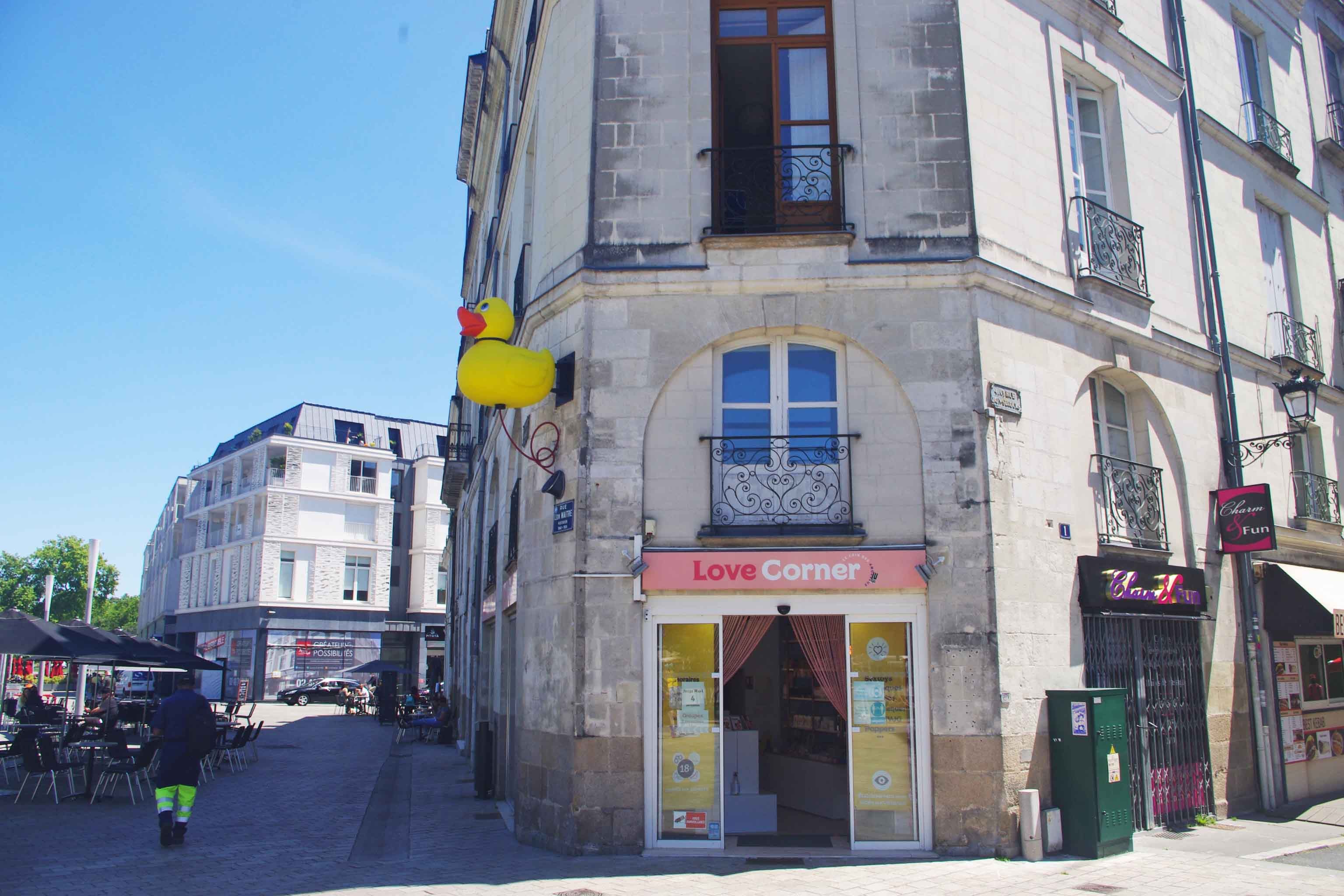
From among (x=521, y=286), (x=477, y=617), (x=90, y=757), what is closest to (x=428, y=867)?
(x=90, y=757)

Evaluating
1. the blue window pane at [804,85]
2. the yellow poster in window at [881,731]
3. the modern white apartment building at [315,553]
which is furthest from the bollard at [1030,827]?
the modern white apartment building at [315,553]

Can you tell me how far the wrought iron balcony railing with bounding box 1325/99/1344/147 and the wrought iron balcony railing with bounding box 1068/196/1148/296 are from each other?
27.5 feet

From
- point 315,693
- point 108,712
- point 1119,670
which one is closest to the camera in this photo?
point 1119,670

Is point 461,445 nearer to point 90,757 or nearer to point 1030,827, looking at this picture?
point 90,757

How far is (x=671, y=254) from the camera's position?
9812 millimetres

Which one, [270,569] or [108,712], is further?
[270,569]

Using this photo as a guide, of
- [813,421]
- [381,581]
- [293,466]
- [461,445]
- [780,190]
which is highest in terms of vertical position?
[293,466]

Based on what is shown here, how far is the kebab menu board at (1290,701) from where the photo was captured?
11.9 m

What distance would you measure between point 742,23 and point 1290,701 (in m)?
10.8

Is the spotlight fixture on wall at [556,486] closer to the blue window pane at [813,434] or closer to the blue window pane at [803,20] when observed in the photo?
the blue window pane at [813,434]

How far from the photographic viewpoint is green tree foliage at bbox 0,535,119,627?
3066 inches

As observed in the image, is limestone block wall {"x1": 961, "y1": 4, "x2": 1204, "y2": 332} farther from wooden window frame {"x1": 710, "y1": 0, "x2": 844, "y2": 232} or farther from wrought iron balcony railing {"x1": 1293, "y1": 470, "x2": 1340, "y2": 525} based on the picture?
wrought iron balcony railing {"x1": 1293, "y1": 470, "x2": 1340, "y2": 525}

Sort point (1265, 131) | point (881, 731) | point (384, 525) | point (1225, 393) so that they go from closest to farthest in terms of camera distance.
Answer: point (881, 731), point (1225, 393), point (1265, 131), point (384, 525)

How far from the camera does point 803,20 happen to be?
1072cm
